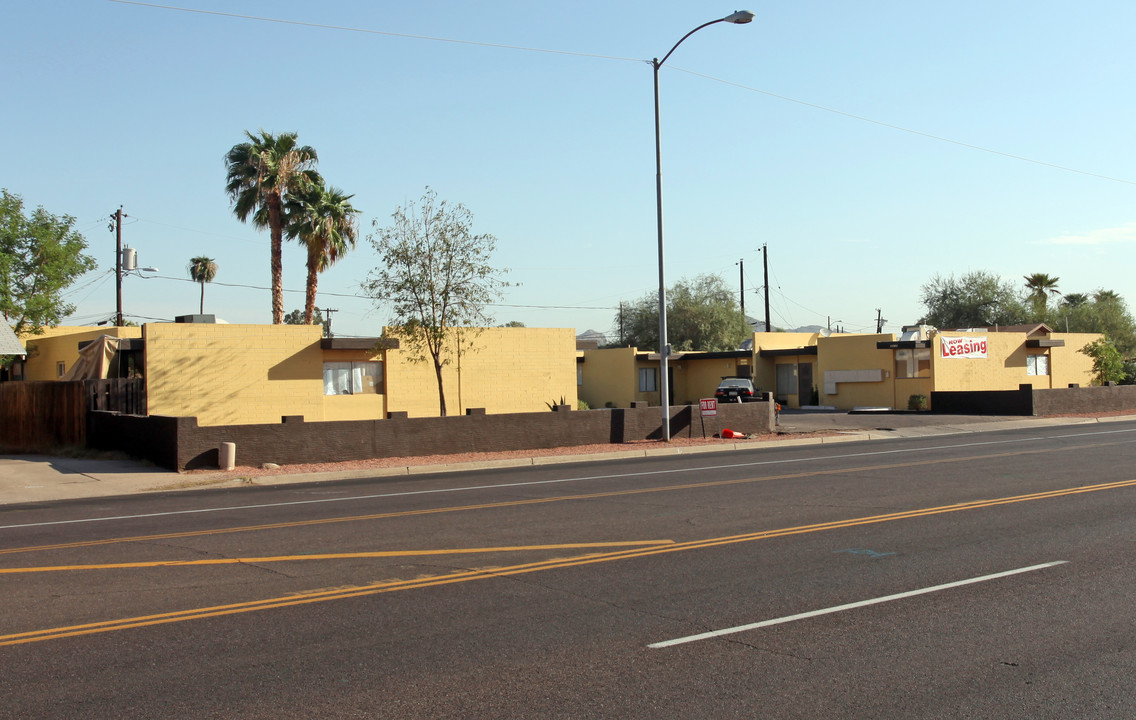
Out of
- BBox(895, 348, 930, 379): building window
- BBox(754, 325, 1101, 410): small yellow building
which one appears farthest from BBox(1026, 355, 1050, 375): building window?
BBox(895, 348, 930, 379): building window

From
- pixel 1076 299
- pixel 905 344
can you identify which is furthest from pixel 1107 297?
pixel 905 344

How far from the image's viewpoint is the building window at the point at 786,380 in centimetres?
4956

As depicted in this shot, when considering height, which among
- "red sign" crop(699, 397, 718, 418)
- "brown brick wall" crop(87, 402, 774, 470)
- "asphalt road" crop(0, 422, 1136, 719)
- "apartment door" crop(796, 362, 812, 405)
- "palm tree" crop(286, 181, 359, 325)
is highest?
"palm tree" crop(286, 181, 359, 325)

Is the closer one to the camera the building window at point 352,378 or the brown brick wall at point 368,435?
the brown brick wall at point 368,435

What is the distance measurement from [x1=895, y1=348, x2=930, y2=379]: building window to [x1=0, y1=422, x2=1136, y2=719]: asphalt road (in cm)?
3005

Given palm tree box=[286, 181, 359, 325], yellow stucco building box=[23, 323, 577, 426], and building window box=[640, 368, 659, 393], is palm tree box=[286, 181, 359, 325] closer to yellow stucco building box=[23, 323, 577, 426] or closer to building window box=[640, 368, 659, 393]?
yellow stucco building box=[23, 323, 577, 426]

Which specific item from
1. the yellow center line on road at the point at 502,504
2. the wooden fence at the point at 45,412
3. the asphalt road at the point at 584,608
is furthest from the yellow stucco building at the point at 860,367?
the asphalt road at the point at 584,608

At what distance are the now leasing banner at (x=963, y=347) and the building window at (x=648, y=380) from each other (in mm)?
15035

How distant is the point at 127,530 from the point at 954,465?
15023 millimetres

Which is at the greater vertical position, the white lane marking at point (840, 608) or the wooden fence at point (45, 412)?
the wooden fence at point (45, 412)

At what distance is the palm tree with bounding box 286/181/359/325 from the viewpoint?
35.2 metres

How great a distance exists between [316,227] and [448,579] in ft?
93.2

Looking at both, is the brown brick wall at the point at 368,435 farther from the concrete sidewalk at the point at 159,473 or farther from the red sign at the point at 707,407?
the concrete sidewalk at the point at 159,473

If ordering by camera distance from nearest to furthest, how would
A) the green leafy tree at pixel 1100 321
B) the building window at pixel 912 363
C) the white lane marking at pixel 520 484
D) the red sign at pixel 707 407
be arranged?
the white lane marking at pixel 520 484 < the red sign at pixel 707 407 < the building window at pixel 912 363 < the green leafy tree at pixel 1100 321
